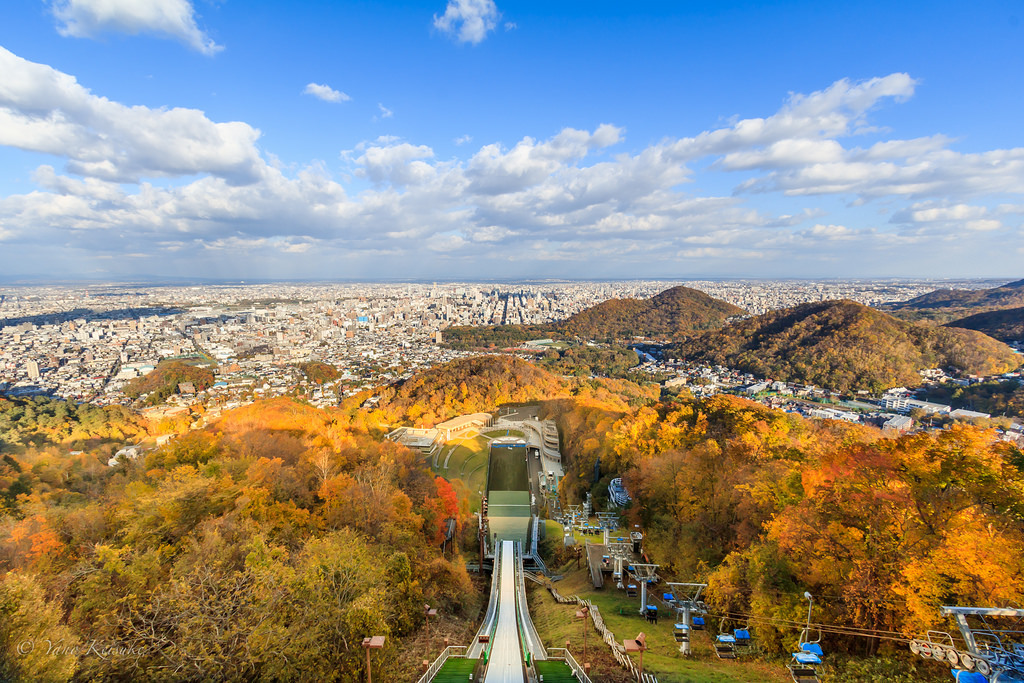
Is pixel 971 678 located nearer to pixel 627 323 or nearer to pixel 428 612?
pixel 428 612

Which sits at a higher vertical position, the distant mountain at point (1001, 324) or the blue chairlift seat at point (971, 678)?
the distant mountain at point (1001, 324)

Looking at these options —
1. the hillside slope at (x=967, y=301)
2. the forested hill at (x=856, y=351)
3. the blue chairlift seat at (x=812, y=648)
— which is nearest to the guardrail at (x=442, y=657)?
the blue chairlift seat at (x=812, y=648)

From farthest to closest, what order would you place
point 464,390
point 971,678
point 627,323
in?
point 627,323
point 464,390
point 971,678

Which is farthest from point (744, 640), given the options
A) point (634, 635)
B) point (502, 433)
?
point (502, 433)

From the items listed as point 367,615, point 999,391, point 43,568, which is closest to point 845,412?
point 999,391

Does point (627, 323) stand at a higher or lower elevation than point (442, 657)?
higher

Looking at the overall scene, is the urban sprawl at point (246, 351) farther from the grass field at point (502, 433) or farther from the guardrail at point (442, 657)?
the guardrail at point (442, 657)
